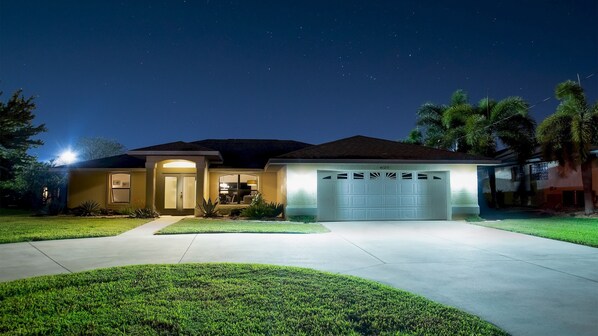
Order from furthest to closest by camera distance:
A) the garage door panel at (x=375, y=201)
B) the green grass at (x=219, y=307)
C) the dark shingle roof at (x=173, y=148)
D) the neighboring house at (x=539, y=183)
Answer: the neighboring house at (x=539, y=183) → the dark shingle roof at (x=173, y=148) → the garage door panel at (x=375, y=201) → the green grass at (x=219, y=307)

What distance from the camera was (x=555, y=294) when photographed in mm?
5434

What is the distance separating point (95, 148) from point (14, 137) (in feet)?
93.3

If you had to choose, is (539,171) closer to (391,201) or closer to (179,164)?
(391,201)

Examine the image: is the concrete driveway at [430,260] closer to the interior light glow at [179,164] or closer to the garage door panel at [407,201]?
the garage door panel at [407,201]

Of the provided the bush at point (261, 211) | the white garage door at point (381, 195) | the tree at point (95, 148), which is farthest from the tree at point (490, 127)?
the tree at point (95, 148)

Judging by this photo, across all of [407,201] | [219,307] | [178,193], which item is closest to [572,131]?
[407,201]

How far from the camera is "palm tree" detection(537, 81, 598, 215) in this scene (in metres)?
19.1

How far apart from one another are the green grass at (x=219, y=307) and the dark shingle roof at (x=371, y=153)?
1119cm

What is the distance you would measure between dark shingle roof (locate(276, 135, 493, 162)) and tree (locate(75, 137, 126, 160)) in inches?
1618

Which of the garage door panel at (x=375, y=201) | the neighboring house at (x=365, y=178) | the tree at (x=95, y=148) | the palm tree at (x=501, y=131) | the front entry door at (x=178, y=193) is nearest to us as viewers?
the neighboring house at (x=365, y=178)

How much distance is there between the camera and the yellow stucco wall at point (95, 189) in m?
22.5

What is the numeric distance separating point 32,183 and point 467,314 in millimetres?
27082

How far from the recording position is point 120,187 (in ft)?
76.1

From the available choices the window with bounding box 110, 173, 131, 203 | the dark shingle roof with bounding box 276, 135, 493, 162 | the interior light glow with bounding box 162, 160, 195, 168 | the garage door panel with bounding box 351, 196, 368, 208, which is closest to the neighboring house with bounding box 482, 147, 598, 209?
the dark shingle roof with bounding box 276, 135, 493, 162
